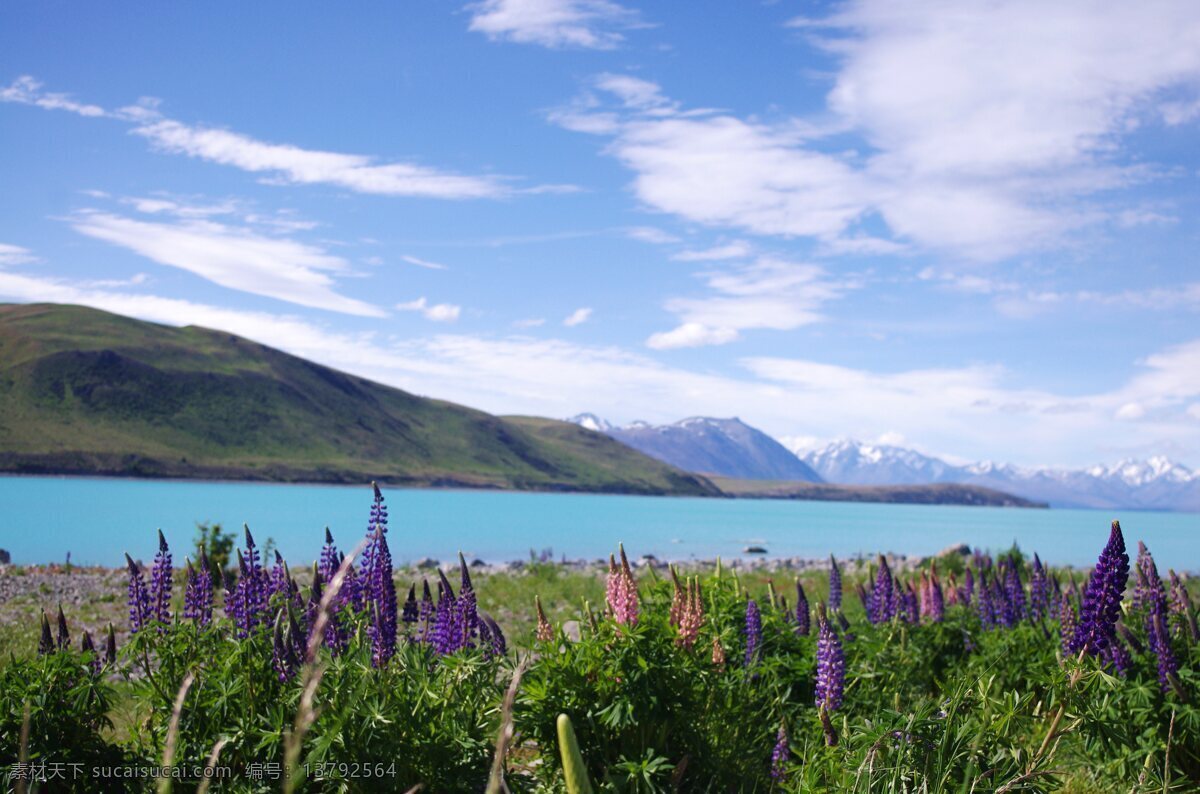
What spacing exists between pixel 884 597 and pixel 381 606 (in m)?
6.22

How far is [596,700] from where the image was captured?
5660mm

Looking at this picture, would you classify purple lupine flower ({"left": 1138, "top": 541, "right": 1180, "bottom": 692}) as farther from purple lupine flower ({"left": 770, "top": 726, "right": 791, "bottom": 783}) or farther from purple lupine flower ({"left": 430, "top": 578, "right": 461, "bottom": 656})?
purple lupine flower ({"left": 430, "top": 578, "right": 461, "bottom": 656})

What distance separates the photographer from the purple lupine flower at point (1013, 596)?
A: 10273 millimetres

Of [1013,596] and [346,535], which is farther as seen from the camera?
[346,535]

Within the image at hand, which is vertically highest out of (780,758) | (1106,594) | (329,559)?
(1106,594)

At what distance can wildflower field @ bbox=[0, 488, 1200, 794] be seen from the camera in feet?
15.6

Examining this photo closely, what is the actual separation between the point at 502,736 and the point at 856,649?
6.61 meters

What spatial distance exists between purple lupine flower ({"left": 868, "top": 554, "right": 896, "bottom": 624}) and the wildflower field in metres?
1.77

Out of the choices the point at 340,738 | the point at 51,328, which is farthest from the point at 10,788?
the point at 51,328

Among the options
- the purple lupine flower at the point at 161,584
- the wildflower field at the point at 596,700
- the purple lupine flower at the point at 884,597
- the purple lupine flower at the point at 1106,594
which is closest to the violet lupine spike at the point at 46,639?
the wildflower field at the point at 596,700

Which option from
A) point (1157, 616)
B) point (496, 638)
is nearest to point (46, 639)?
point (496, 638)

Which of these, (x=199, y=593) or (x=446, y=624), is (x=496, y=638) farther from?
(x=199, y=593)

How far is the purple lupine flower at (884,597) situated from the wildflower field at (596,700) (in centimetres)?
177

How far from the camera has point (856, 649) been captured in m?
7.70
